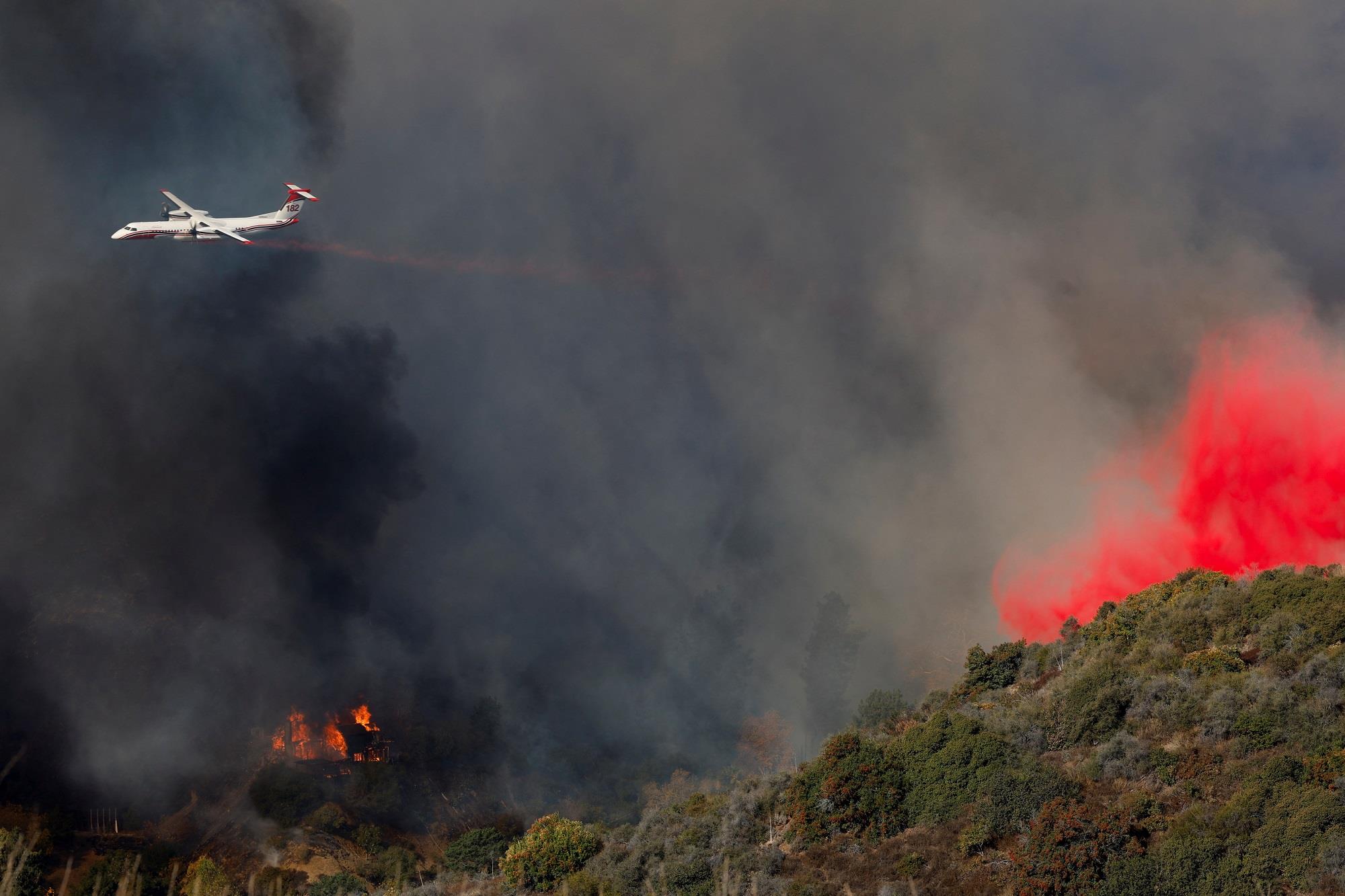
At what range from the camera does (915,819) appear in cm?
6562

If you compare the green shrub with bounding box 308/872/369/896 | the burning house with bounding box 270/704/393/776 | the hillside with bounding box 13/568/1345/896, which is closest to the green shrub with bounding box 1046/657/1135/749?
the hillside with bounding box 13/568/1345/896

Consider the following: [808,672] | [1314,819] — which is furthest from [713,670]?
[1314,819]

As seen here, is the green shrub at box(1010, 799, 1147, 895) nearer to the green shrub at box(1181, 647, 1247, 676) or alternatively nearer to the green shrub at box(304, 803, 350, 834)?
the green shrub at box(1181, 647, 1247, 676)

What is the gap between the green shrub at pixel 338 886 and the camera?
88375 mm

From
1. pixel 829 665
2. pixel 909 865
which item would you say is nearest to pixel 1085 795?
pixel 909 865

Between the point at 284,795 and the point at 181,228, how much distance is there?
62113 mm

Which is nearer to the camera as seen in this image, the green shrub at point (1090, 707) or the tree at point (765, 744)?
the green shrub at point (1090, 707)

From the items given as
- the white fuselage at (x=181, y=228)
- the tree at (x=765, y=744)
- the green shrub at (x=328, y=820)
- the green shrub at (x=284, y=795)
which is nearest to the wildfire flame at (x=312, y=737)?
the green shrub at (x=284, y=795)

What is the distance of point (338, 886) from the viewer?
9038 centimetres

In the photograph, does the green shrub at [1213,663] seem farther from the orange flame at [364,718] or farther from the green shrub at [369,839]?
the orange flame at [364,718]

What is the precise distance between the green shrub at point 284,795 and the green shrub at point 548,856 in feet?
182

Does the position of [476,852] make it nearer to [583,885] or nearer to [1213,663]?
[583,885]

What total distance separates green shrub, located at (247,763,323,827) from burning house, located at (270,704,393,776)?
10.7 meters

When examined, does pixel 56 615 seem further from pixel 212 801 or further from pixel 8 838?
pixel 8 838
